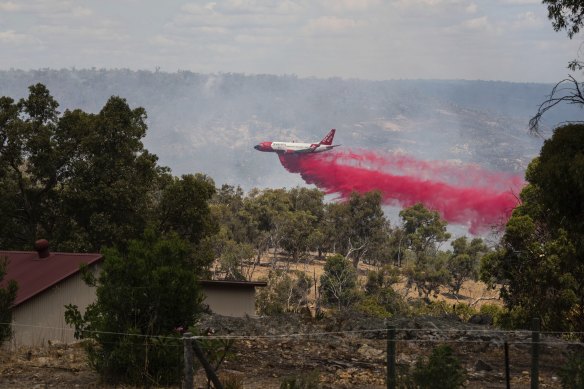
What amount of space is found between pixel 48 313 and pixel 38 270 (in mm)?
1920

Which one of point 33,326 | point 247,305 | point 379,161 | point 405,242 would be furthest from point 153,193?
point 379,161

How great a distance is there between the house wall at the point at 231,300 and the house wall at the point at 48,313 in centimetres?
682

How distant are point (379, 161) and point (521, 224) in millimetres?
131160

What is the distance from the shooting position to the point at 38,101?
4550 centimetres

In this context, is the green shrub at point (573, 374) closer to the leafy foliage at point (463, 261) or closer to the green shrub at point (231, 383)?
the green shrub at point (231, 383)

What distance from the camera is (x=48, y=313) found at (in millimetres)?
25062

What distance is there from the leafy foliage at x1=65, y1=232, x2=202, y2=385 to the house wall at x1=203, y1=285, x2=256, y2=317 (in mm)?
15619

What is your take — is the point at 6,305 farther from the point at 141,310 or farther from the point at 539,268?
the point at 539,268

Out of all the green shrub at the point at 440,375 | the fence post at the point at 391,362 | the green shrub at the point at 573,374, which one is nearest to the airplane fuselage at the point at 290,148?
the green shrub at the point at 573,374

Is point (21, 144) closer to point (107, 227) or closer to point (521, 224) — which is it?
point (107, 227)

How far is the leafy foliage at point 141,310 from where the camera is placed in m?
16.2

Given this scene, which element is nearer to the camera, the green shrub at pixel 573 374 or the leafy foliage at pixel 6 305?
the green shrub at pixel 573 374

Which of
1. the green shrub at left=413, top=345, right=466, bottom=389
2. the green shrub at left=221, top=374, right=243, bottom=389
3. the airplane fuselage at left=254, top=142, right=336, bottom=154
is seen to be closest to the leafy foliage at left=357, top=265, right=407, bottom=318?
the green shrub at left=221, top=374, right=243, bottom=389

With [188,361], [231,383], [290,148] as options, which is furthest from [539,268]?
[290,148]
